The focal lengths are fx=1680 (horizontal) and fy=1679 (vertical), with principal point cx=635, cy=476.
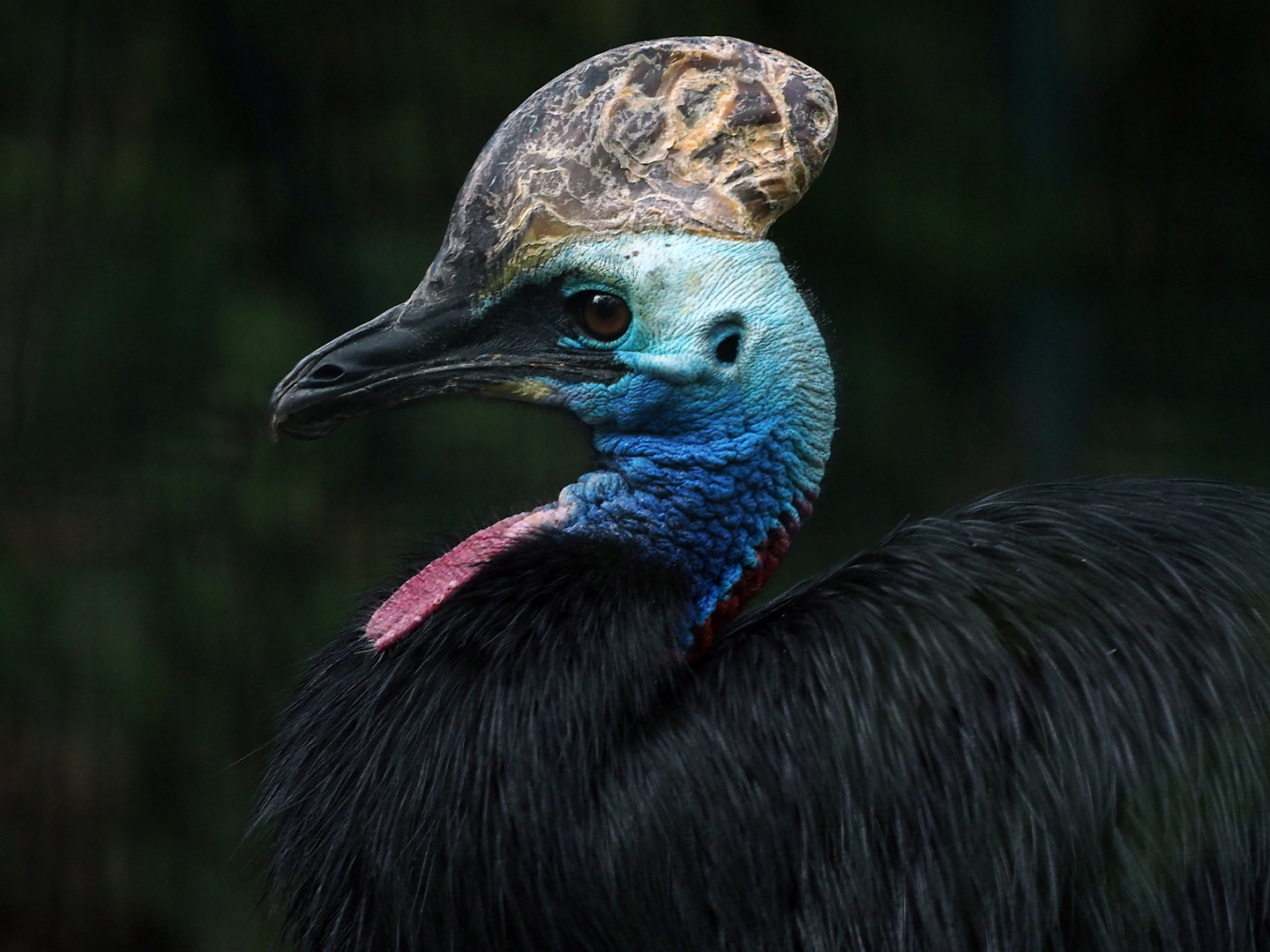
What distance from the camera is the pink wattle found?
1422mm

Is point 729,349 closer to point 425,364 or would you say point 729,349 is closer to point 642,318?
point 642,318

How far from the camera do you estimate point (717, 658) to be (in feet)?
4.53

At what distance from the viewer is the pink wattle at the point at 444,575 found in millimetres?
1422

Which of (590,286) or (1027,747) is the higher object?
(590,286)

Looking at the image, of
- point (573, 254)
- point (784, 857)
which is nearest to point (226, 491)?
point (573, 254)

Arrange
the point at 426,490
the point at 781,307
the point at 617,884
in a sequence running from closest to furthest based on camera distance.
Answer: the point at 617,884, the point at 781,307, the point at 426,490

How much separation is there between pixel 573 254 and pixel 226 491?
1.12 metres

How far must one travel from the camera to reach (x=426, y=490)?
2.37m

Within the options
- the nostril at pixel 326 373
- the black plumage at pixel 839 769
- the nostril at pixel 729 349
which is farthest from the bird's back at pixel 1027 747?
the nostril at pixel 326 373

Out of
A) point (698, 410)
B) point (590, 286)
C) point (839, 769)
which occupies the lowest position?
point (839, 769)

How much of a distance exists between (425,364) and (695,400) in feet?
0.77

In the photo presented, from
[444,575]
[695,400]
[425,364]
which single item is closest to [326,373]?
[425,364]

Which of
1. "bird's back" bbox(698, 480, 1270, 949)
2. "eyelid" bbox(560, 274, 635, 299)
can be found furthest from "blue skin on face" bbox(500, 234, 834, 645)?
"bird's back" bbox(698, 480, 1270, 949)

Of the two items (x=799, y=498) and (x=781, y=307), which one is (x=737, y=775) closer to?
(x=799, y=498)
